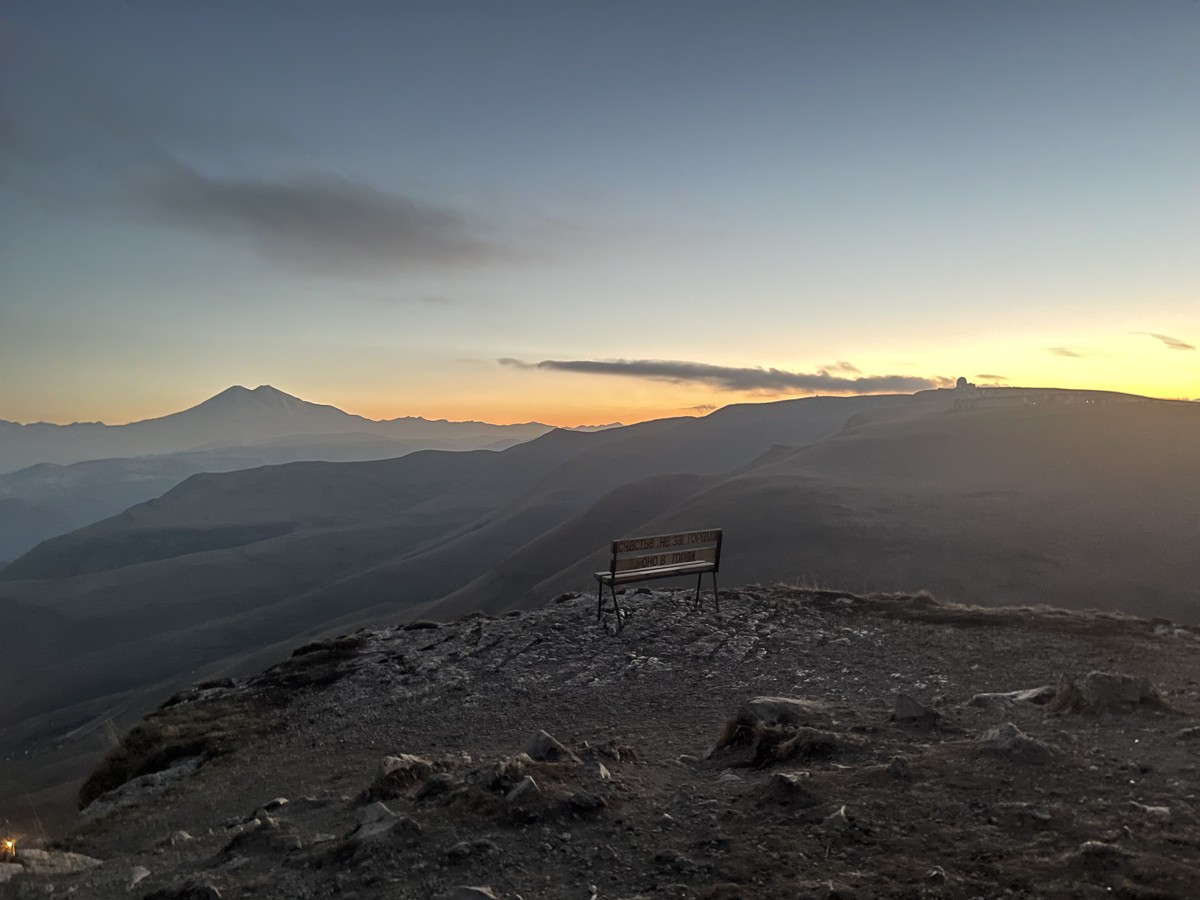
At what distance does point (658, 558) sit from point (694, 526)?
149 ft

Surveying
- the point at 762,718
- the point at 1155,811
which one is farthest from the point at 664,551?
the point at 1155,811

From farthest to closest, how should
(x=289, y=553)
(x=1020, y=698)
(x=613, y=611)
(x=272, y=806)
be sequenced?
(x=289, y=553)
(x=613, y=611)
(x=1020, y=698)
(x=272, y=806)

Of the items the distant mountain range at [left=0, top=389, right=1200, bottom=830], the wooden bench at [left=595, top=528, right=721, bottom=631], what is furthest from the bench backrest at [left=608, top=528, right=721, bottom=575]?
the distant mountain range at [left=0, top=389, right=1200, bottom=830]

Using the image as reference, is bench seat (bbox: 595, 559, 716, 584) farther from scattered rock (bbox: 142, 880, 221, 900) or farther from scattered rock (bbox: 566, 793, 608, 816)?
scattered rock (bbox: 142, 880, 221, 900)

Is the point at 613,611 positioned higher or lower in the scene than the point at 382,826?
lower

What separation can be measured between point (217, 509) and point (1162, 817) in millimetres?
217628

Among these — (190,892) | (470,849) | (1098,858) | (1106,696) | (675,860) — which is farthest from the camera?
(1106,696)

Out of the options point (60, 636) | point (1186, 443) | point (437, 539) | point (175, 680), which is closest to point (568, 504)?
point (437, 539)

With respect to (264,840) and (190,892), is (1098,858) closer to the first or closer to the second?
(190,892)

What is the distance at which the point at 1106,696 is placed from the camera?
660cm

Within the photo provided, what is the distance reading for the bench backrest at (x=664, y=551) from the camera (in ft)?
39.9

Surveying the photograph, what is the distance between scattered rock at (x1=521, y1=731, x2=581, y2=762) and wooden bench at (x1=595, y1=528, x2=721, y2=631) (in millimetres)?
5498

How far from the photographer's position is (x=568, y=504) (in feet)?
405

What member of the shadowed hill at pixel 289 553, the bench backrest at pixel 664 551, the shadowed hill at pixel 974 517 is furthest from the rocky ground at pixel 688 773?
the shadowed hill at pixel 289 553
